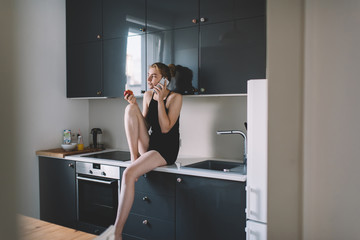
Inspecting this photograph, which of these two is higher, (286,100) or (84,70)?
(84,70)

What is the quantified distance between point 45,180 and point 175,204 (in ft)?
5.10

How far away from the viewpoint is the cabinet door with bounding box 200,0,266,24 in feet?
7.00

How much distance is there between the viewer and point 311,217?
0.49ft

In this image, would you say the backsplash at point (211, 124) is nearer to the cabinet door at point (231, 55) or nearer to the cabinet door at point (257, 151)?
the cabinet door at point (231, 55)

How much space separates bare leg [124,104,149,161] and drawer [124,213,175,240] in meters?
0.51

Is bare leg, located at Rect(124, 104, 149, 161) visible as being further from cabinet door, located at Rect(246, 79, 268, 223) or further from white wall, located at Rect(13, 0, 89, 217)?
white wall, located at Rect(13, 0, 89, 217)

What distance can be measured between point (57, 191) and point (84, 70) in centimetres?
129

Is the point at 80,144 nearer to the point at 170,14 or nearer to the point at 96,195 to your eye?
the point at 96,195

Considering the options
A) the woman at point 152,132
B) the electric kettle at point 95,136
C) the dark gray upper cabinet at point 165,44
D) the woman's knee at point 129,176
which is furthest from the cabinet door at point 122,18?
the woman's knee at point 129,176

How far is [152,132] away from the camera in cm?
249

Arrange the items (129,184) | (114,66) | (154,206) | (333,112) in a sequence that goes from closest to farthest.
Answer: (333,112) < (129,184) < (154,206) < (114,66)

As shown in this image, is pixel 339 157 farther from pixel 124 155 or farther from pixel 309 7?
pixel 124 155

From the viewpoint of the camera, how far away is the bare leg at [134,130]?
2.38 meters

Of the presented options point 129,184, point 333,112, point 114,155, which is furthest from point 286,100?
point 114,155
